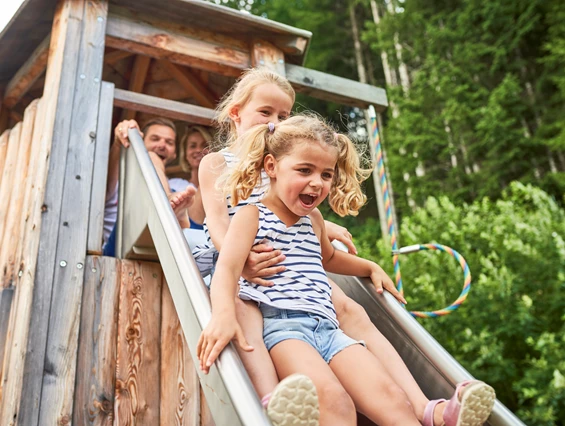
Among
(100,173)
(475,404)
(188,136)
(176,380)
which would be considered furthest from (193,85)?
(475,404)

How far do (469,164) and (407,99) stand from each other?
253 cm

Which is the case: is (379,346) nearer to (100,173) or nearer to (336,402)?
(336,402)

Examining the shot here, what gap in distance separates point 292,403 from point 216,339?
30 centimetres

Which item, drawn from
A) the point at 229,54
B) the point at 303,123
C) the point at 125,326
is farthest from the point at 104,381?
the point at 229,54

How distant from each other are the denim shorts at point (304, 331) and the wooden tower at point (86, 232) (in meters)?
1.03

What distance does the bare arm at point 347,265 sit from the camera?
2.37 meters

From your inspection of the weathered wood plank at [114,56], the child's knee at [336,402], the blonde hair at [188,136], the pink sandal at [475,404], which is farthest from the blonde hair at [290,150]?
the weathered wood plank at [114,56]

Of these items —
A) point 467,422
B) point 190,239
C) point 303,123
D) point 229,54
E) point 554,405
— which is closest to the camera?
point 467,422

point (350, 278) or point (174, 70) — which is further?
point (174, 70)

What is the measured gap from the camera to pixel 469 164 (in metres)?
15.7

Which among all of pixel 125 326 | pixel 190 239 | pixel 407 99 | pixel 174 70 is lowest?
pixel 125 326

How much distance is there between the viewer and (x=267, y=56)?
4.29m

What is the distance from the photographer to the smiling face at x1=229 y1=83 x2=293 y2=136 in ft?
8.66

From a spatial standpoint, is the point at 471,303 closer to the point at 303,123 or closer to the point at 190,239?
the point at 190,239
